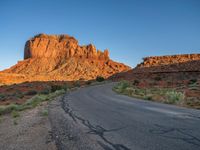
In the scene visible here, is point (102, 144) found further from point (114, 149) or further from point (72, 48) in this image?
point (72, 48)

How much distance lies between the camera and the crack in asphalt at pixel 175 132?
17.1ft

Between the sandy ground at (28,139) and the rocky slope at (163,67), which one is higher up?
the rocky slope at (163,67)

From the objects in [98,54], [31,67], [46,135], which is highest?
[98,54]

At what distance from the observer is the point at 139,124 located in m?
7.39

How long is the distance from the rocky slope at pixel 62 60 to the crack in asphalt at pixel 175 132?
10503 centimetres

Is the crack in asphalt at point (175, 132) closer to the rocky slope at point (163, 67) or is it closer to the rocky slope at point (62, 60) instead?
the rocky slope at point (163, 67)

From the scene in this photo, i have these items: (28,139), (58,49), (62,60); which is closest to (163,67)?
(62,60)

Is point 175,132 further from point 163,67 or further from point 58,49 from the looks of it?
point 58,49

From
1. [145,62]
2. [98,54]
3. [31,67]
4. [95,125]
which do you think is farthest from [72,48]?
[95,125]

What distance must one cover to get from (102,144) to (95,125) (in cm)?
234

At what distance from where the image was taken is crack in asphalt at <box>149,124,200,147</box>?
205 inches

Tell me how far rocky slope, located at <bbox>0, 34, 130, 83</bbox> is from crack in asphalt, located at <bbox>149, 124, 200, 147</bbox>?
345 ft

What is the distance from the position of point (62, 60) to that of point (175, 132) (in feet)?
445

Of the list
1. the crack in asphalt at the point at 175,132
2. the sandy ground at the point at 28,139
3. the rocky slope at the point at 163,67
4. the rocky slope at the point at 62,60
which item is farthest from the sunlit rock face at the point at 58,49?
the crack in asphalt at the point at 175,132
